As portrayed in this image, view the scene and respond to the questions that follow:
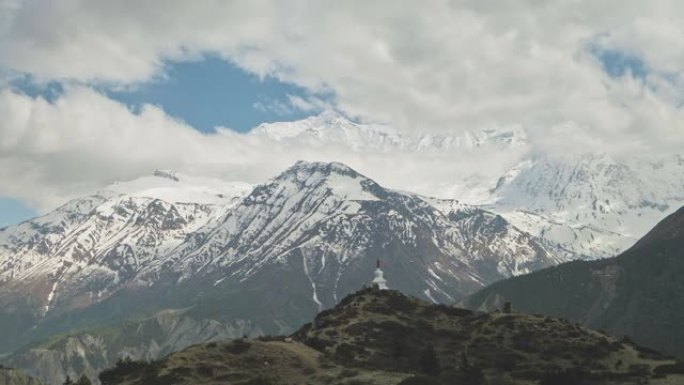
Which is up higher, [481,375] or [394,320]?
[394,320]

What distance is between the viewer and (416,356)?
561ft

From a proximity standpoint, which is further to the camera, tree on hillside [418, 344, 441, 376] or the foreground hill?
tree on hillside [418, 344, 441, 376]

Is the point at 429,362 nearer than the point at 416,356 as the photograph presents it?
Yes

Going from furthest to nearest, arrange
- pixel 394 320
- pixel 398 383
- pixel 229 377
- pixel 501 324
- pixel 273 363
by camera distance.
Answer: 1. pixel 394 320
2. pixel 501 324
3. pixel 273 363
4. pixel 229 377
5. pixel 398 383

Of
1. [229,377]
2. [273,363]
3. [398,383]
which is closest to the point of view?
[398,383]

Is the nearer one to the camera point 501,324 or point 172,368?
point 172,368

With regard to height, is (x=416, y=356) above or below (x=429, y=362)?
above

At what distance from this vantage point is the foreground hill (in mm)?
134000

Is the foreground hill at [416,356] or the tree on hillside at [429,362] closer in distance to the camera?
the foreground hill at [416,356]

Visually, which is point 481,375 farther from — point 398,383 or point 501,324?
point 501,324

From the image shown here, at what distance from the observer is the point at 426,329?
622 ft

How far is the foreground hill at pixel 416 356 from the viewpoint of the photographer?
134 meters

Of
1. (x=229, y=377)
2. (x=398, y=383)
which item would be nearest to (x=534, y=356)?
(x=398, y=383)

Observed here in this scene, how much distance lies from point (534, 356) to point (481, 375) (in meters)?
24.7
